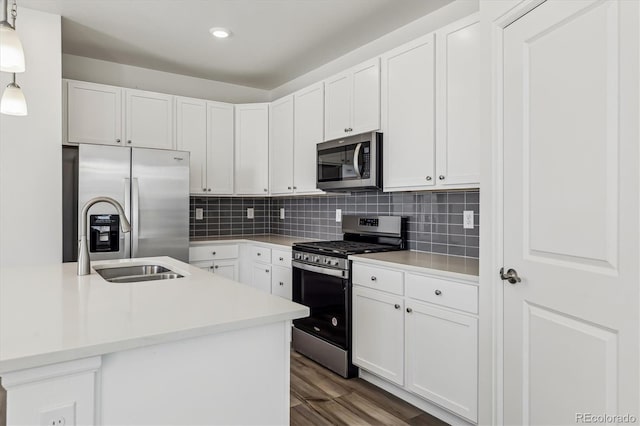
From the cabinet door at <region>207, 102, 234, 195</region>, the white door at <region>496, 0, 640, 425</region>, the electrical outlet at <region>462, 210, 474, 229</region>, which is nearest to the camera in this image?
the white door at <region>496, 0, 640, 425</region>

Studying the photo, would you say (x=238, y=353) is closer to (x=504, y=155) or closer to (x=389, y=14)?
(x=504, y=155)

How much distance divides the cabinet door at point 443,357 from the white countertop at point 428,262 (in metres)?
0.21

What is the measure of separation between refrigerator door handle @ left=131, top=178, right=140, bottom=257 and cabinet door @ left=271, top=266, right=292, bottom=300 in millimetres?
1227

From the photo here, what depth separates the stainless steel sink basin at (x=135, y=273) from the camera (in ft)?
7.35

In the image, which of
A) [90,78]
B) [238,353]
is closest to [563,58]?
[238,353]

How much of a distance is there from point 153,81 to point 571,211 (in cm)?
410

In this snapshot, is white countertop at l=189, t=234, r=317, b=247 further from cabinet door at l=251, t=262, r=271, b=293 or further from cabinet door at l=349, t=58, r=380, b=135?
cabinet door at l=349, t=58, r=380, b=135

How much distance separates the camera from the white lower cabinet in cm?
207

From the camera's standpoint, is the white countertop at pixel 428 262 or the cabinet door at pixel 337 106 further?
the cabinet door at pixel 337 106

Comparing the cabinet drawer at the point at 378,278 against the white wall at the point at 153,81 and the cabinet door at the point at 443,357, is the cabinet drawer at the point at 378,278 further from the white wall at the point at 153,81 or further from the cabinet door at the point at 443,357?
the white wall at the point at 153,81

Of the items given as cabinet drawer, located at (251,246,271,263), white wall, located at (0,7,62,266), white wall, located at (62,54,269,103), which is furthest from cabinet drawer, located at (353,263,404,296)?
white wall, located at (62,54,269,103)

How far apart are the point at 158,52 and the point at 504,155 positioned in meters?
3.30

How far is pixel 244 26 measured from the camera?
3158 millimetres

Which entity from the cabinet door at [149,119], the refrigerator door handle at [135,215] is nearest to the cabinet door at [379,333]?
the refrigerator door handle at [135,215]
